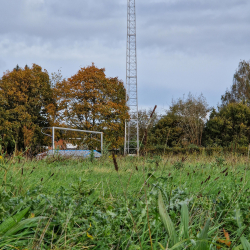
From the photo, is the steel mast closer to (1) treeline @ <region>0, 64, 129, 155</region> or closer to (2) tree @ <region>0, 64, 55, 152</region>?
(1) treeline @ <region>0, 64, 129, 155</region>

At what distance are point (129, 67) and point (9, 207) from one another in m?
17.3

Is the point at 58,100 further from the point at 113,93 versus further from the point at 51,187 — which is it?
the point at 51,187

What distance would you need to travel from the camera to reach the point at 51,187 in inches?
103

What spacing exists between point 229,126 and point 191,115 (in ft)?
10.1

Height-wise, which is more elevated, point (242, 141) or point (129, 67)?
point (129, 67)

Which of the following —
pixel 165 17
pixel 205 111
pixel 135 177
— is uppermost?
pixel 165 17

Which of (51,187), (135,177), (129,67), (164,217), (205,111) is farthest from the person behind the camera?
(205,111)

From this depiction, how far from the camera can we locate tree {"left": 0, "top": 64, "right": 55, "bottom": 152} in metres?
18.2

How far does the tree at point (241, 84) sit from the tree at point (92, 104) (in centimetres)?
1635

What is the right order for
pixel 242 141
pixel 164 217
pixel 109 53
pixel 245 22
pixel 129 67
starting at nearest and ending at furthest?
pixel 164 217, pixel 109 53, pixel 245 22, pixel 129 67, pixel 242 141

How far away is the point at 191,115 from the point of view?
21.3 meters

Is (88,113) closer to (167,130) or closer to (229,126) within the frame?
(167,130)

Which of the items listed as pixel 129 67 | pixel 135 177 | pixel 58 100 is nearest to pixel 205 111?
pixel 129 67

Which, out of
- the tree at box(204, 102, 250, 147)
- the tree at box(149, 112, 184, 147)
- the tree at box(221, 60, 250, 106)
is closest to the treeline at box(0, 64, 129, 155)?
the tree at box(149, 112, 184, 147)
